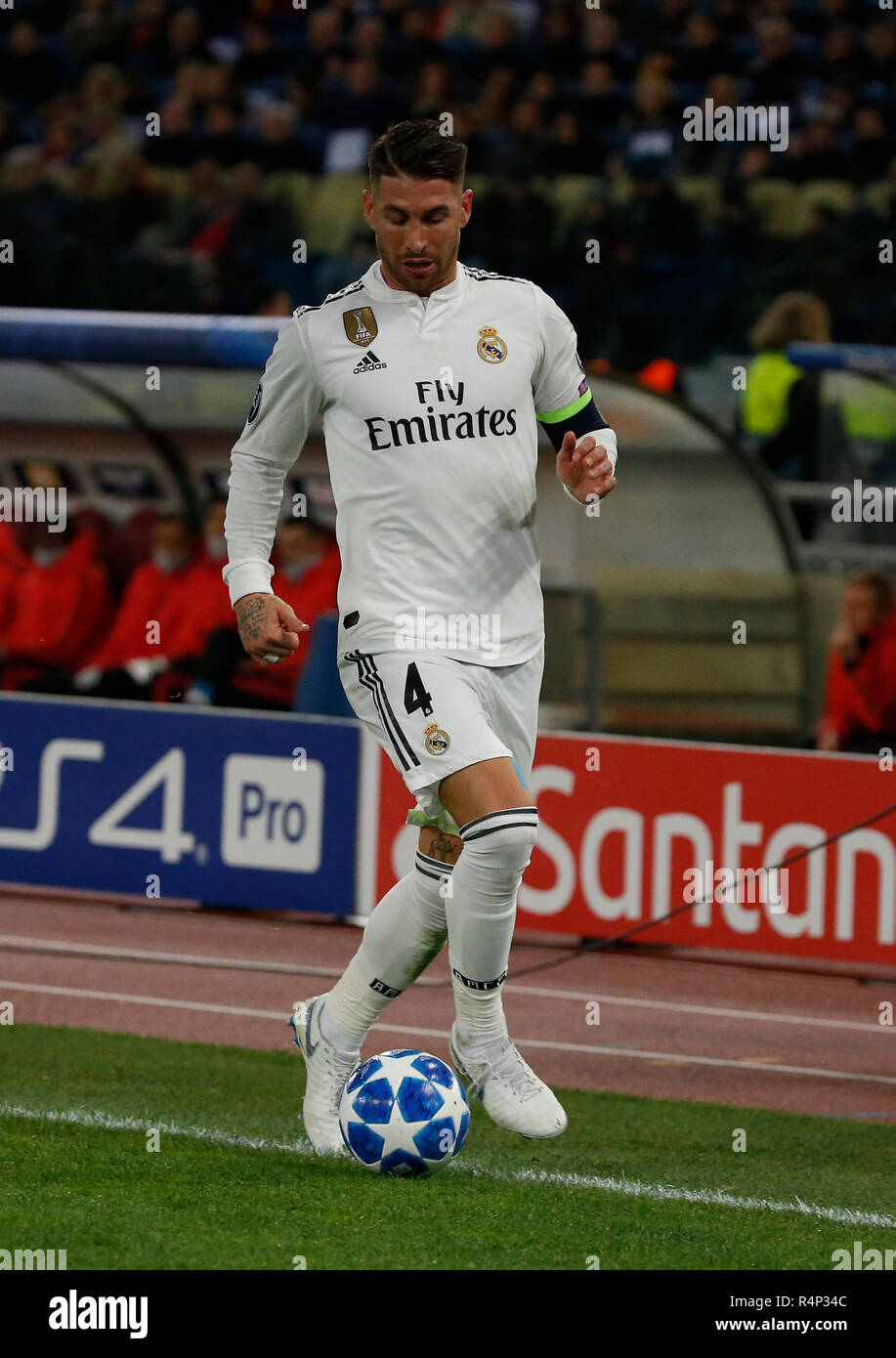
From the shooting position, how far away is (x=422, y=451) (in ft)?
17.0

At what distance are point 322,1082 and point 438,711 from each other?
1080mm

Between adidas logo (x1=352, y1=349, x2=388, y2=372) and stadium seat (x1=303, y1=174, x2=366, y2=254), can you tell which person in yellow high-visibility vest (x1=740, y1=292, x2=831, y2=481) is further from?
adidas logo (x1=352, y1=349, x2=388, y2=372)

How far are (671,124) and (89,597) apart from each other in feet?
21.2

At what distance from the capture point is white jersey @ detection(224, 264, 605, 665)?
204 inches

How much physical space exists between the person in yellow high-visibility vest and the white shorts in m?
6.51

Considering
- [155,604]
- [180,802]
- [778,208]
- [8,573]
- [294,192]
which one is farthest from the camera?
[294,192]

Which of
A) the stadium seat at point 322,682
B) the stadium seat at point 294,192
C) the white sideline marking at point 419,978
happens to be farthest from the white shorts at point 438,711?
the stadium seat at point 294,192

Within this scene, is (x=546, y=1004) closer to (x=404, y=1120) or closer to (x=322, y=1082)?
(x=322, y=1082)

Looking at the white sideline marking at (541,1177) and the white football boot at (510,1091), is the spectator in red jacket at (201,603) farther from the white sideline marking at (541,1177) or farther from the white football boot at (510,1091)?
the white football boot at (510,1091)

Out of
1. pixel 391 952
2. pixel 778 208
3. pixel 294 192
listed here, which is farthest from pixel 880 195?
pixel 391 952

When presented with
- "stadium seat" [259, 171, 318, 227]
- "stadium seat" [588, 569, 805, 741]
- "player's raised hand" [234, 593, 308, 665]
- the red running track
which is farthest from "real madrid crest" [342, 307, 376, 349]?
"stadium seat" [259, 171, 318, 227]

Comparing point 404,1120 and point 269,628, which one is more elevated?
point 269,628

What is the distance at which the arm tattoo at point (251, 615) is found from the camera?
5.16 meters

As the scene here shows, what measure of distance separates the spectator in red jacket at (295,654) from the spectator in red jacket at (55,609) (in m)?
1.27
